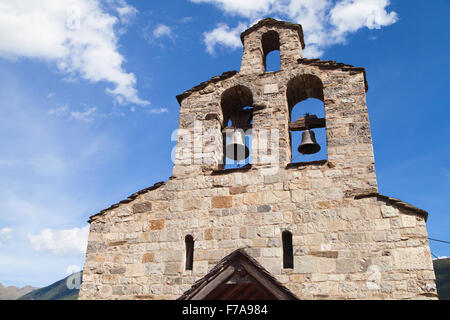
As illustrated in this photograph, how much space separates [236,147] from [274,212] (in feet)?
6.03

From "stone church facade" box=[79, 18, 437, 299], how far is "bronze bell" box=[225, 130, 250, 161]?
8.6 inches

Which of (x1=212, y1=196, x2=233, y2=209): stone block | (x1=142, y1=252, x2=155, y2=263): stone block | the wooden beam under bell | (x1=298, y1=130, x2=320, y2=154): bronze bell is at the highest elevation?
the wooden beam under bell

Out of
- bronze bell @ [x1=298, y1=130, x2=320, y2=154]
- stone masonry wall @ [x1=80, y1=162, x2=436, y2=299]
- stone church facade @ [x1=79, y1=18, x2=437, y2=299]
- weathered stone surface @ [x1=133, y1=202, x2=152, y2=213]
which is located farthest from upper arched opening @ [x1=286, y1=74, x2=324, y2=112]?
weathered stone surface @ [x1=133, y1=202, x2=152, y2=213]

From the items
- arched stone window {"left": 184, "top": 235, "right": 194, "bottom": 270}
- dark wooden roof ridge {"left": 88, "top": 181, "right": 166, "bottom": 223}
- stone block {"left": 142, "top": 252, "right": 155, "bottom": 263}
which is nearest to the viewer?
arched stone window {"left": 184, "top": 235, "right": 194, "bottom": 270}

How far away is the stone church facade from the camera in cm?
596

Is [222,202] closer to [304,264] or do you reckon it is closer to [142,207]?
[142,207]

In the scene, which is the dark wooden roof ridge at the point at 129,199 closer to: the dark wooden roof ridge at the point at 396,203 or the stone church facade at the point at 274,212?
the stone church facade at the point at 274,212

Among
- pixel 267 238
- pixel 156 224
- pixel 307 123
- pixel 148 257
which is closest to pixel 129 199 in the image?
pixel 156 224

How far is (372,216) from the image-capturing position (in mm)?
6246

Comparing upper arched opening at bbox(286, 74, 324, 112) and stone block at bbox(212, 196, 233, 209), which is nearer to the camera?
stone block at bbox(212, 196, 233, 209)

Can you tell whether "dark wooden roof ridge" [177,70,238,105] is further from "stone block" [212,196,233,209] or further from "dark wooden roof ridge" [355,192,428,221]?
"dark wooden roof ridge" [355,192,428,221]

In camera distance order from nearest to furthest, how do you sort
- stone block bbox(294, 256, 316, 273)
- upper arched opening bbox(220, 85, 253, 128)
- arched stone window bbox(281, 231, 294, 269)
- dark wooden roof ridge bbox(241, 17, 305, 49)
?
1. stone block bbox(294, 256, 316, 273)
2. arched stone window bbox(281, 231, 294, 269)
3. upper arched opening bbox(220, 85, 253, 128)
4. dark wooden roof ridge bbox(241, 17, 305, 49)

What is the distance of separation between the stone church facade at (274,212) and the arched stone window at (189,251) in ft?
0.05
